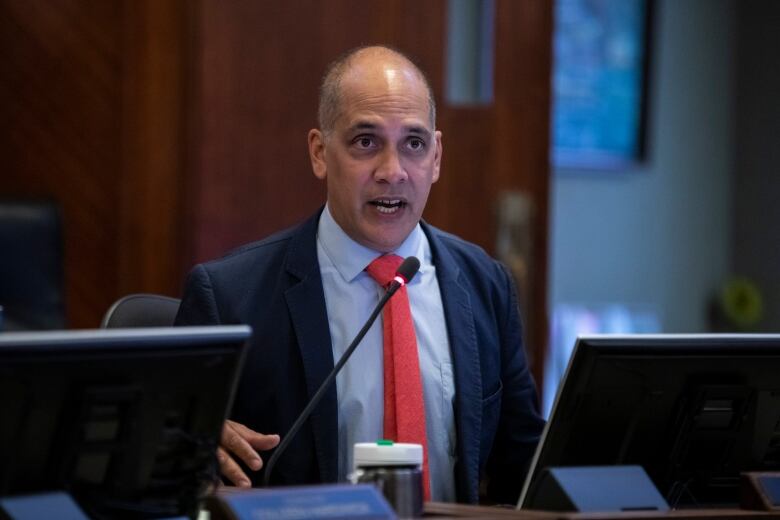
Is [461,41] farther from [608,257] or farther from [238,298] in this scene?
[238,298]

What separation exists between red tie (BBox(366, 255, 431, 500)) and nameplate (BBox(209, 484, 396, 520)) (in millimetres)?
617

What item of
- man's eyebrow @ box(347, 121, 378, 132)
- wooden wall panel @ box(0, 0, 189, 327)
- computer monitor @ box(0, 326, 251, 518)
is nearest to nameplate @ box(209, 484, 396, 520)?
computer monitor @ box(0, 326, 251, 518)

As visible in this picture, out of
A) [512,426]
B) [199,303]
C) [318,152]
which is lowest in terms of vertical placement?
[512,426]

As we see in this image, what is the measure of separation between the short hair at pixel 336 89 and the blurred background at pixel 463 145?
124cm

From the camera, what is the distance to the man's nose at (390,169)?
2277 mm

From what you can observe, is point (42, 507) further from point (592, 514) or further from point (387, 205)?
point (387, 205)

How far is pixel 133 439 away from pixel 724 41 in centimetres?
541

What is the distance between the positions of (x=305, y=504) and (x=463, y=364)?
32.5 inches

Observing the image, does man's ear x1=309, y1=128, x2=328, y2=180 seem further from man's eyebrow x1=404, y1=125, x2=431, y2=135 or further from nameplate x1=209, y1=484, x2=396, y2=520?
nameplate x1=209, y1=484, x2=396, y2=520

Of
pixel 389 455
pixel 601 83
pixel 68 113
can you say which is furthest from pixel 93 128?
pixel 601 83

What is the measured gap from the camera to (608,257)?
6.03 meters

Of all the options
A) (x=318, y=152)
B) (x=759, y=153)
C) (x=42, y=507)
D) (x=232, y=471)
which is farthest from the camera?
(x=759, y=153)

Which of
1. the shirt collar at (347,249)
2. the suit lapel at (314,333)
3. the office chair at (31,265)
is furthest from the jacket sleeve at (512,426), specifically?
the office chair at (31,265)

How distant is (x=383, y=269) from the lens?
2.33 m
